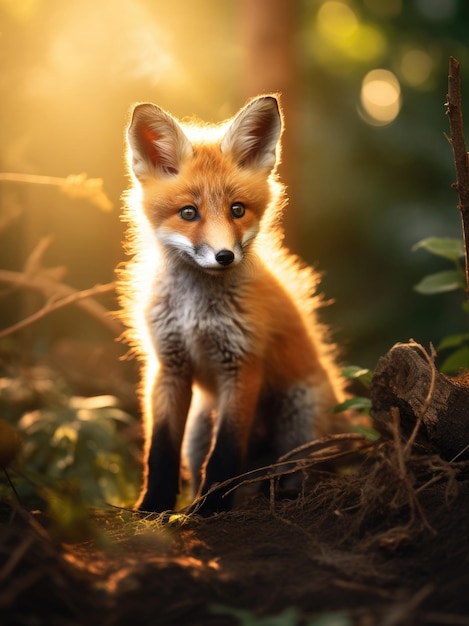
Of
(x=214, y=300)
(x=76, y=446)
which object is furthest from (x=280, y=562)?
(x=76, y=446)

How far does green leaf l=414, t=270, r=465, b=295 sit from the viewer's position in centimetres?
314

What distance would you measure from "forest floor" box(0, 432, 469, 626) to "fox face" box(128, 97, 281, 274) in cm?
94

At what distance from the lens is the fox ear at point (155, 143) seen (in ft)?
9.30

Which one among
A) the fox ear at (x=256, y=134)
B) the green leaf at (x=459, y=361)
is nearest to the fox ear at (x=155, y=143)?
the fox ear at (x=256, y=134)

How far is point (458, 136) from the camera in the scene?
2355 millimetres

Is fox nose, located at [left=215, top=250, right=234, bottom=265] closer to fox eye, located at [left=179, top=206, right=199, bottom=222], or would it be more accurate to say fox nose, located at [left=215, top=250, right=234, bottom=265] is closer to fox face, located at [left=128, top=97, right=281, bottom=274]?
fox face, located at [left=128, top=97, right=281, bottom=274]

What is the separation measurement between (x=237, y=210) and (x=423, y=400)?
39.8 inches

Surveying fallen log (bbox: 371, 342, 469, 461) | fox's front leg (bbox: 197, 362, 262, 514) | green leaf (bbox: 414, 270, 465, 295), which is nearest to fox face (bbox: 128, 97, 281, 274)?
fox's front leg (bbox: 197, 362, 262, 514)

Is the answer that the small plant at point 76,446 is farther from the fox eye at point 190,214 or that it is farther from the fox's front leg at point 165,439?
the fox eye at point 190,214

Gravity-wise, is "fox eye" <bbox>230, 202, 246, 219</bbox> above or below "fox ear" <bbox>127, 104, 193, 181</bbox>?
below

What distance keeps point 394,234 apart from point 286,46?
2185 millimetres

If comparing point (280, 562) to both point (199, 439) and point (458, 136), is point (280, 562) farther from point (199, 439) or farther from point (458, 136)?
point (199, 439)

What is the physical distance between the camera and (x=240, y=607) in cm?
157

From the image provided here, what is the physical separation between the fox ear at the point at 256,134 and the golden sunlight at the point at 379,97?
4.47 m
